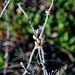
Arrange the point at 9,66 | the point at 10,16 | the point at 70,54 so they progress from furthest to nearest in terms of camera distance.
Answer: the point at 10,16 → the point at 70,54 → the point at 9,66

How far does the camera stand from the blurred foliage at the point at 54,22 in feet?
4.48

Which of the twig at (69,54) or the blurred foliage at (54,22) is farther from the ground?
the blurred foliage at (54,22)

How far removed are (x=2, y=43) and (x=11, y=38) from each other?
0.29 feet

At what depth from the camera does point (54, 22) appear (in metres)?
1.43

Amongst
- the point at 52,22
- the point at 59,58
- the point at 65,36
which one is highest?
the point at 52,22

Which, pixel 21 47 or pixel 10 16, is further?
pixel 10 16

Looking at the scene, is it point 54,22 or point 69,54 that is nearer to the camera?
point 69,54

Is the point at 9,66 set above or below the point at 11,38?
below

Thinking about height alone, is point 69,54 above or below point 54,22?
below

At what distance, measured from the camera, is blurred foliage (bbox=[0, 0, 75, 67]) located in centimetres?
136

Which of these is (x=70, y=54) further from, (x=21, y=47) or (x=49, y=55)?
(x=21, y=47)

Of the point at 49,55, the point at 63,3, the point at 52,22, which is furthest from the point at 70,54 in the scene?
the point at 63,3

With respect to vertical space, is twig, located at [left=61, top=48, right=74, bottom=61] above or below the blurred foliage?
below

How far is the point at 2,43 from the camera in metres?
1.33
